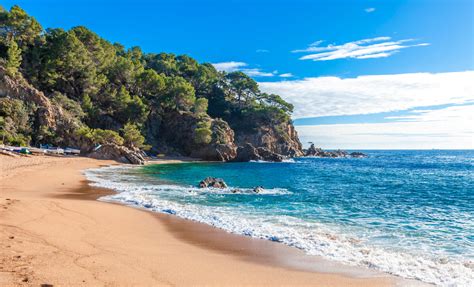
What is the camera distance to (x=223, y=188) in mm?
27594

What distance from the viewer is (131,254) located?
342 inches

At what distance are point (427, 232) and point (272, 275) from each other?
8.89 metres

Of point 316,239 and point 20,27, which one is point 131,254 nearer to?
point 316,239

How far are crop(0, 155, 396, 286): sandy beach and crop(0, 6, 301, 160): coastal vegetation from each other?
4431cm

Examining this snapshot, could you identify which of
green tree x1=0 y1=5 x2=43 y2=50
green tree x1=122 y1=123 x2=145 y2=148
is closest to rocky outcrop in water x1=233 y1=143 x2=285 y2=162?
green tree x1=122 y1=123 x2=145 y2=148

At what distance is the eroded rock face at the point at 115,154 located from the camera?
181 feet

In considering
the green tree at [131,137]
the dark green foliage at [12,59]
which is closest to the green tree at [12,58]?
the dark green foliage at [12,59]

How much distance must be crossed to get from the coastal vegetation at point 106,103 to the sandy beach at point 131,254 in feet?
145

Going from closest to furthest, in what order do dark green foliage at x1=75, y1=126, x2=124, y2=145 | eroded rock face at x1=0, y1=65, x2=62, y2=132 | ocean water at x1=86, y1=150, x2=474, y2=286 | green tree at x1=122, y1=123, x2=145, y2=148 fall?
ocean water at x1=86, y1=150, x2=474, y2=286
eroded rock face at x1=0, y1=65, x2=62, y2=132
dark green foliage at x1=75, y1=126, x2=124, y2=145
green tree at x1=122, y1=123, x2=145, y2=148

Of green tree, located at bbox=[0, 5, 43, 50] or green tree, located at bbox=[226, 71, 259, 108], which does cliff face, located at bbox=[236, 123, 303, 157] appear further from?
green tree, located at bbox=[0, 5, 43, 50]

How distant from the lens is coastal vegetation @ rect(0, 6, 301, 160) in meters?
54.6

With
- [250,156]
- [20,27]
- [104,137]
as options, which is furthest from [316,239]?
[20,27]

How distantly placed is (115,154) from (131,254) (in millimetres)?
50676

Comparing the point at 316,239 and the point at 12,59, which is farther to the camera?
the point at 12,59
